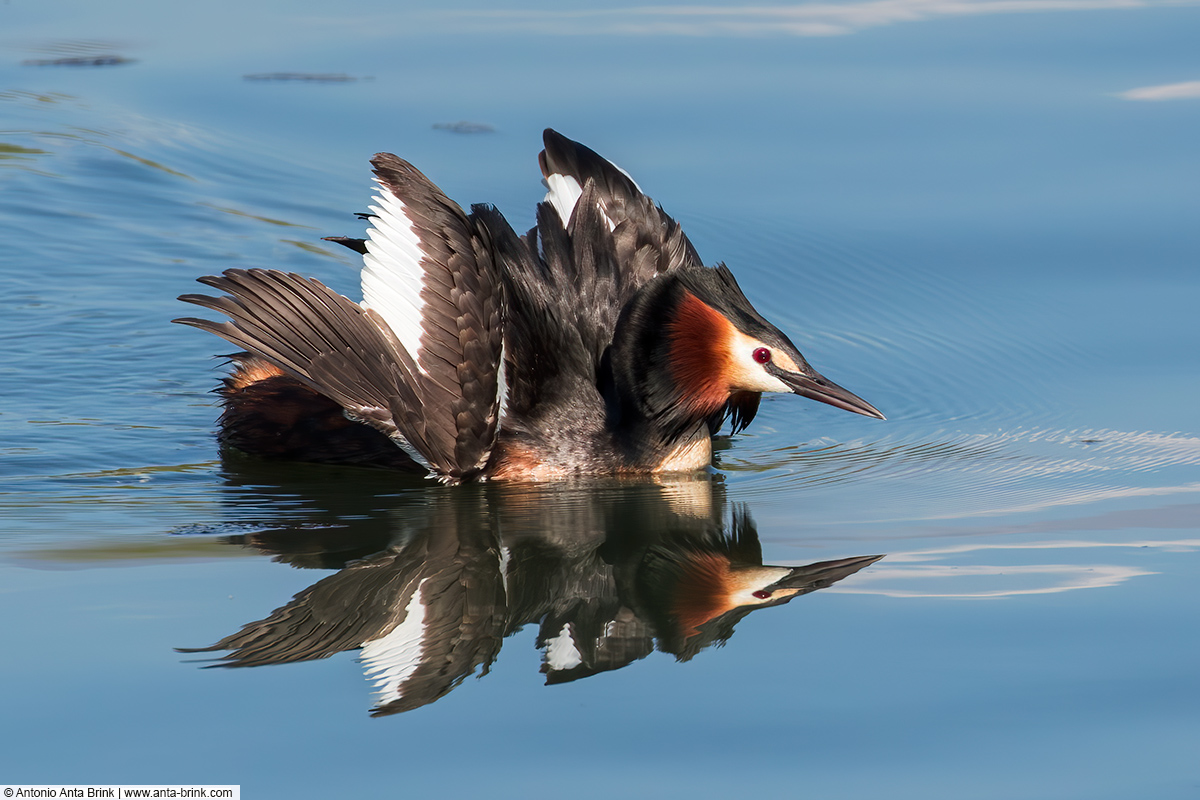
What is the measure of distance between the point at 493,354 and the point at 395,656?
7.97 feet

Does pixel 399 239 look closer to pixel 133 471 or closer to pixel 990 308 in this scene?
pixel 133 471

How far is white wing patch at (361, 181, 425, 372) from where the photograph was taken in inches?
265

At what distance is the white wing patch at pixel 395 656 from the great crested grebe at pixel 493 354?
6.42ft

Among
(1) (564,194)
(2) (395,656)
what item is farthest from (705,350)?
(2) (395,656)

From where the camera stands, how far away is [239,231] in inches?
402

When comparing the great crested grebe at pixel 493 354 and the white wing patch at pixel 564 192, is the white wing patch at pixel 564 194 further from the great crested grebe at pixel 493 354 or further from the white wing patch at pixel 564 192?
the great crested grebe at pixel 493 354

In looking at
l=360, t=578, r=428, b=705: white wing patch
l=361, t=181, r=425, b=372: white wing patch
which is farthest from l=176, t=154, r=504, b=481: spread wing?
l=360, t=578, r=428, b=705: white wing patch

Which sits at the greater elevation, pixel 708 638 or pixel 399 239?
pixel 399 239

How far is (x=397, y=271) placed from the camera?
22.2 feet

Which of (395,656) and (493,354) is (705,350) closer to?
(493,354)

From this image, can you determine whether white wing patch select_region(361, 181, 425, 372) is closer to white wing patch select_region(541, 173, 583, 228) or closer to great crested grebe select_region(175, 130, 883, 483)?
great crested grebe select_region(175, 130, 883, 483)

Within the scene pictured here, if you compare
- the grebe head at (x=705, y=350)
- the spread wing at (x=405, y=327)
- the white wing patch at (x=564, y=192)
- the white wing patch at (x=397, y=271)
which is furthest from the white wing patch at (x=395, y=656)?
the white wing patch at (x=564, y=192)

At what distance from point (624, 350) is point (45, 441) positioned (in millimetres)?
2796

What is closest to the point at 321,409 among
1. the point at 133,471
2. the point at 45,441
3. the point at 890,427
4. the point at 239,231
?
the point at 133,471
